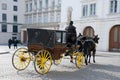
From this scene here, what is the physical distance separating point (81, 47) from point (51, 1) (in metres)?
40.3

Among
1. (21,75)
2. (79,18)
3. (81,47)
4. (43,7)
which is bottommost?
(21,75)

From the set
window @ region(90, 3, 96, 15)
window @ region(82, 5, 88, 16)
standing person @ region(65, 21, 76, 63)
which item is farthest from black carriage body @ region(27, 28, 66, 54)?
window @ region(82, 5, 88, 16)

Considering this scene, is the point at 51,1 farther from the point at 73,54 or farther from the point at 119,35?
the point at 73,54

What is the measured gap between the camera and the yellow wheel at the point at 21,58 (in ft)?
40.8

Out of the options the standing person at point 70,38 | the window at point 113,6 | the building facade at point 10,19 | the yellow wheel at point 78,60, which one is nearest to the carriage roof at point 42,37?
the standing person at point 70,38

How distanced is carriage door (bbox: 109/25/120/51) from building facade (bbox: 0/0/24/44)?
36.0 metres

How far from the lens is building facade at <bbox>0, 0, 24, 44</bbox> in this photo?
211 ft

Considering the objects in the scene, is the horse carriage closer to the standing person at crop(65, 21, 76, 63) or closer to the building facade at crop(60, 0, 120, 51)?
the standing person at crop(65, 21, 76, 63)

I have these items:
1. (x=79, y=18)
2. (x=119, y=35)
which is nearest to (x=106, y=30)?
(x=119, y=35)

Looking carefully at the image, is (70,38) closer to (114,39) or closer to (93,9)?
(114,39)

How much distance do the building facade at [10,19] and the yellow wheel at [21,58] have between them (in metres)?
52.0

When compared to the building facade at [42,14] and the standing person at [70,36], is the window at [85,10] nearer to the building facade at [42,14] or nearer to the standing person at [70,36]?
the building facade at [42,14]

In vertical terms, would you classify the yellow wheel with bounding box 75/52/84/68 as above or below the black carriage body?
below

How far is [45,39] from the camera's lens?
12.3m
